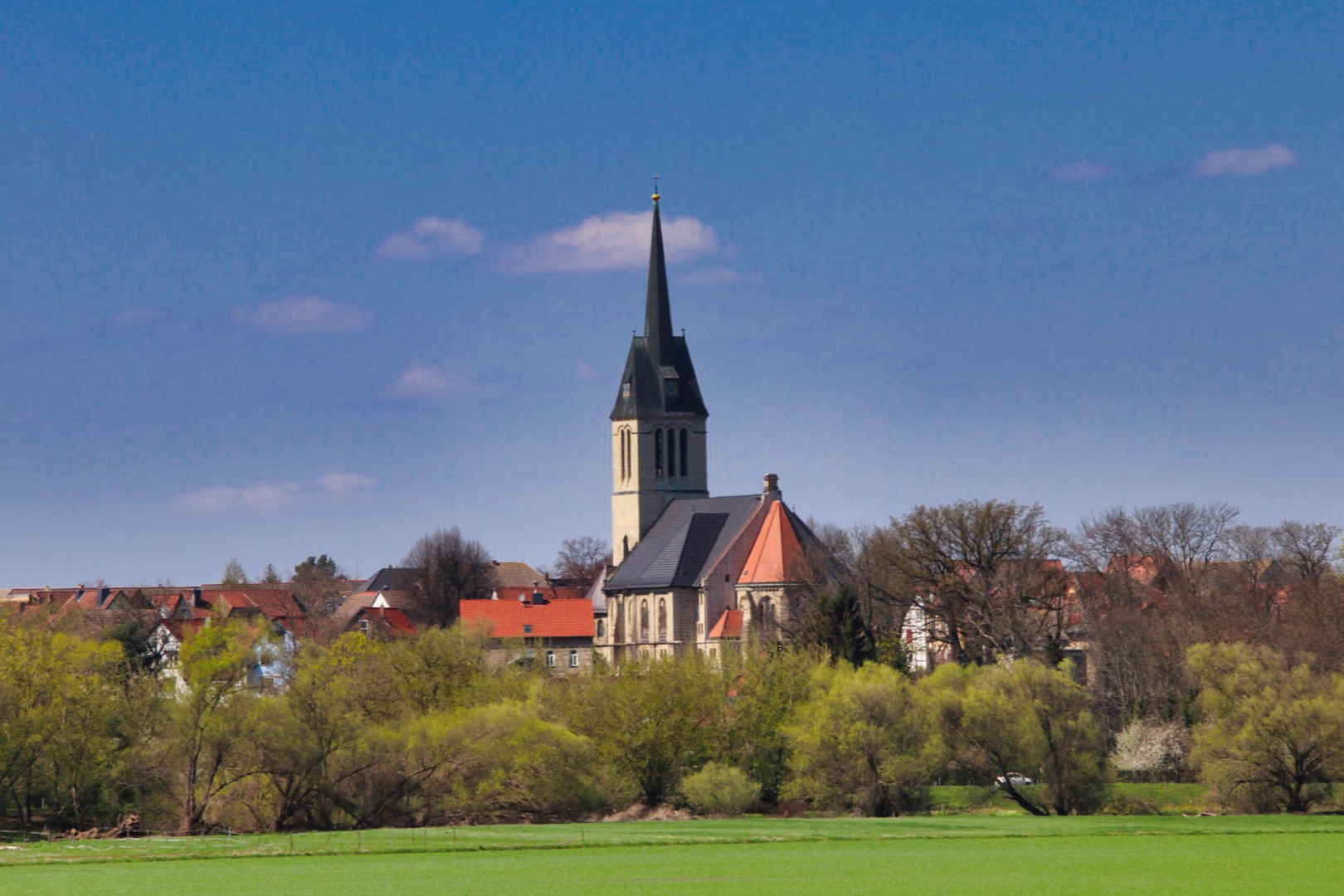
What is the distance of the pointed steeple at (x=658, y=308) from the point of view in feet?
414

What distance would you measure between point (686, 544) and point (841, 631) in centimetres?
4167

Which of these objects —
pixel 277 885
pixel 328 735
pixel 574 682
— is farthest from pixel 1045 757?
pixel 277 885

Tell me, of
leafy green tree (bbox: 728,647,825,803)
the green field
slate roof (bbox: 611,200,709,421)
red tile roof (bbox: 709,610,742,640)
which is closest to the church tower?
slate roof (bbox: 611,200,709,421)

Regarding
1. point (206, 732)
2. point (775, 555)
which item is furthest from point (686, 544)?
point (206, 732)

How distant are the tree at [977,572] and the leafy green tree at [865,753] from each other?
1873cm

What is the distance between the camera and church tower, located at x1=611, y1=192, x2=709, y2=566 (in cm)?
12606

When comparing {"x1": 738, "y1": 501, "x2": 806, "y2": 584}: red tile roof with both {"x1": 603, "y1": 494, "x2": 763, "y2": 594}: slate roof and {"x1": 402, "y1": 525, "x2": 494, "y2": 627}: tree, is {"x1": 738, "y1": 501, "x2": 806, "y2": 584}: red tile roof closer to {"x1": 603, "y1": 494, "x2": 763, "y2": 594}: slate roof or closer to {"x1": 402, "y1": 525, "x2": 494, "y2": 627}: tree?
{"x1": 603, "y1": 494, "x2": 763, "y2": 594}: slate roof

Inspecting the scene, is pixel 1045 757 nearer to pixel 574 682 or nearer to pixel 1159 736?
pixel 1159 736

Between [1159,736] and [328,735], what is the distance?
96.8ft

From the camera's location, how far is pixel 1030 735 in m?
60.2

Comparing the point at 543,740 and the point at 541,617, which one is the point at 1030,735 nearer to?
the point at 543,740

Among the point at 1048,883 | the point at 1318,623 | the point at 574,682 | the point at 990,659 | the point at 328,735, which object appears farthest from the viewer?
the point at 990,659

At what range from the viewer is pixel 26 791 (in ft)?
190

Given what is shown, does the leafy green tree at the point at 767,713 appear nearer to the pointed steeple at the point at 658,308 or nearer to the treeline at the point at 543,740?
the treeline at the point at 543,740
